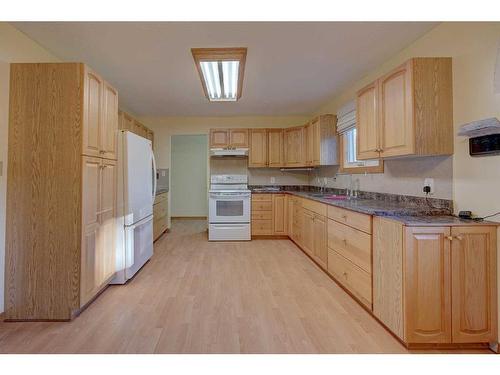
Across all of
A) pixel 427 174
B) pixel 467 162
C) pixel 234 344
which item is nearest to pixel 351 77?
pixel 427 174

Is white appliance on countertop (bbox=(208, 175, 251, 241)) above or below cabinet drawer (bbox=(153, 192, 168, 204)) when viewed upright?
below

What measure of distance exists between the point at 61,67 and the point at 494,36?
3.00 meters

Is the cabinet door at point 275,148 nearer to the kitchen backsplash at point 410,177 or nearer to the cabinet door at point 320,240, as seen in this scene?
the kitchen backsplash at point 410,177

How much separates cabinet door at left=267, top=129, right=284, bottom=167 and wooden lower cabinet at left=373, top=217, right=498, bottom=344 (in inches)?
146

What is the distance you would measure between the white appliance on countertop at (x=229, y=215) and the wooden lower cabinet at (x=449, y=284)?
3.34m

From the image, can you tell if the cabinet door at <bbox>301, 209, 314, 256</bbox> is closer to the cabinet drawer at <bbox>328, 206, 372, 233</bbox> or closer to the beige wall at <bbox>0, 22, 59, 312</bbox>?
the cabinet drawer at <bbox>328, 206, 372, 233</bbox>

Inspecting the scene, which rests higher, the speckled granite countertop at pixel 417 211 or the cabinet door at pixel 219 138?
the cabinet door at pixel 219 138

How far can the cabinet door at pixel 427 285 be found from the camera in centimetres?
173

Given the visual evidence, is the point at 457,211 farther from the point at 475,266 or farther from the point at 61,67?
the point at 61,67

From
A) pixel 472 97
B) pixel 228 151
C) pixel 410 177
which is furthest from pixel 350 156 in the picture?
pixel 228 151

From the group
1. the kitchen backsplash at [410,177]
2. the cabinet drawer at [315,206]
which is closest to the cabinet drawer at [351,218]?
the cabinet drawer at [315,206]

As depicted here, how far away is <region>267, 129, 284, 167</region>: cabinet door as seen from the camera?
5.35m

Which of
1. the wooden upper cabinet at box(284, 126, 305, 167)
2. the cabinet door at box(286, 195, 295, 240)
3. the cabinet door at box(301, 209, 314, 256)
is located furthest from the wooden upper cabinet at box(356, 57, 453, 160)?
the wooden upper cabinet at box(284, 126, 305, 167)
